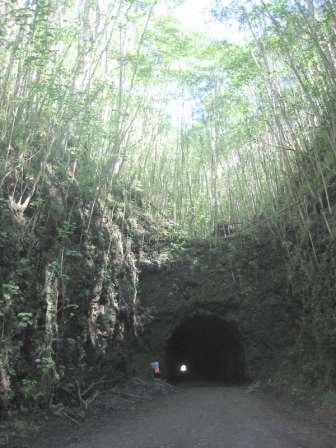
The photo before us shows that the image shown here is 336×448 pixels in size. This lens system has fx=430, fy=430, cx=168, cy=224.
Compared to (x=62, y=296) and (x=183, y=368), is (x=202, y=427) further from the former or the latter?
(x=183, y=368)

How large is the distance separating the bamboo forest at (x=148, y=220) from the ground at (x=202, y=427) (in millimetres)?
84

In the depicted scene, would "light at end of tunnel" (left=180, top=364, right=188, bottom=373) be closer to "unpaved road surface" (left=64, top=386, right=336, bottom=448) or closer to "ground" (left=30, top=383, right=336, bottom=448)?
"ground" (left=30, top=383, right=336, bottom=448)

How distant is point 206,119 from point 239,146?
160 centimetres

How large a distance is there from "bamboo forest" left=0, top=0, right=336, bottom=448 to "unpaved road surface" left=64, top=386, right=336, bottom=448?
8 centimetres

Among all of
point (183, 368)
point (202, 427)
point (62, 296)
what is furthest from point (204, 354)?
point (202, 427)

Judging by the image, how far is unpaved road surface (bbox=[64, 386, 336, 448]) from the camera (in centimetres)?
428

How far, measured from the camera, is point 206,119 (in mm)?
11062

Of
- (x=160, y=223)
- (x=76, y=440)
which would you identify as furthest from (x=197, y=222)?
(x=76, y=440)

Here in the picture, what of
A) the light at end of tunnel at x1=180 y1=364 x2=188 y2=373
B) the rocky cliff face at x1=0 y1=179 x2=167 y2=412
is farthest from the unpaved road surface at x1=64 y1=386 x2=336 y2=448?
the light at end of tunnel at x1=180 y1=364 x2=188 y2=373

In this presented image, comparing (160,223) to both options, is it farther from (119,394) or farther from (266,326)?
(119,394)

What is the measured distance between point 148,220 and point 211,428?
551 cm

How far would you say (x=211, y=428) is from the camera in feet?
15.7

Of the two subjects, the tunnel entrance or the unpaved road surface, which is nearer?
the unpaved road surface

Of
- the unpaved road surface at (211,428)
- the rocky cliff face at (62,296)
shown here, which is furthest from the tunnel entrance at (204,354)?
the unpaved road surface at (211,428)
